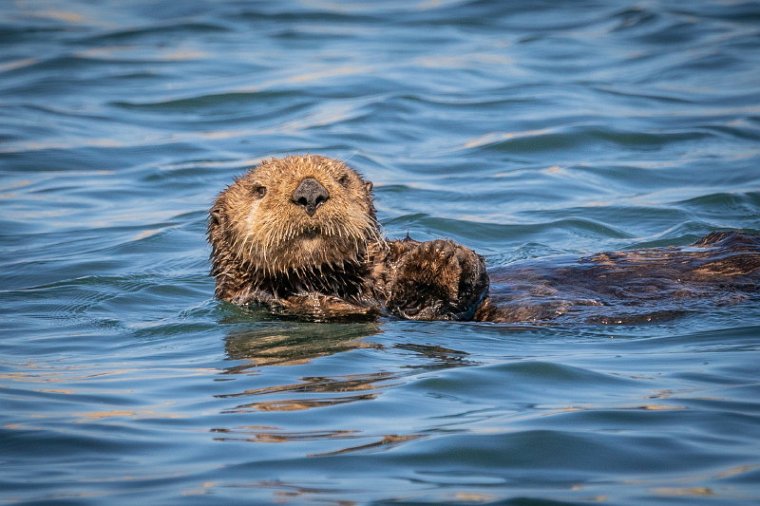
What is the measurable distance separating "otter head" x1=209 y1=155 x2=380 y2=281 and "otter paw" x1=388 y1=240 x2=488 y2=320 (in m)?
0.31

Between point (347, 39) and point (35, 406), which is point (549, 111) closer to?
point (347, 39)

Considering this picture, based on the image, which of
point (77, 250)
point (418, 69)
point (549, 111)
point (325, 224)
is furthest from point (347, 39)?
point (325, 224)

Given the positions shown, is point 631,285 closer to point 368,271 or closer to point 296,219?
point 368,271

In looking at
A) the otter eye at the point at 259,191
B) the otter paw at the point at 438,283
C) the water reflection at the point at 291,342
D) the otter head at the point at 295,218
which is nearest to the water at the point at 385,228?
the water reflection at the point at 291,342

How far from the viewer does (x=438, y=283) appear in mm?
6012

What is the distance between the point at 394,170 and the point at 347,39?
649 centimetres

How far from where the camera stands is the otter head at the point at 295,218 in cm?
588

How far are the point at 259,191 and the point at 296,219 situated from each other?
0.46 metres

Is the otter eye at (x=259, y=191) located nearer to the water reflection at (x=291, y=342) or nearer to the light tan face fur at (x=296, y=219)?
the light tan face fur at (x=296, y=219)

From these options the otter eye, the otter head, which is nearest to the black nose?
the otter head

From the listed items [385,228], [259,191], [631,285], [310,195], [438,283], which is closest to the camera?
[310,195]

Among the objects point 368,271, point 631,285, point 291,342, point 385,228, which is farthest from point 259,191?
point 385,228

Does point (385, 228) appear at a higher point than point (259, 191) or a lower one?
lower

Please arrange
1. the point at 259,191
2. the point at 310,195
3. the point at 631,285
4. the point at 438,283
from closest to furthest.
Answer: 1. the point at 310,195
2. the point at 438,283
3. the point at 259,191
4. the point at 631,285
